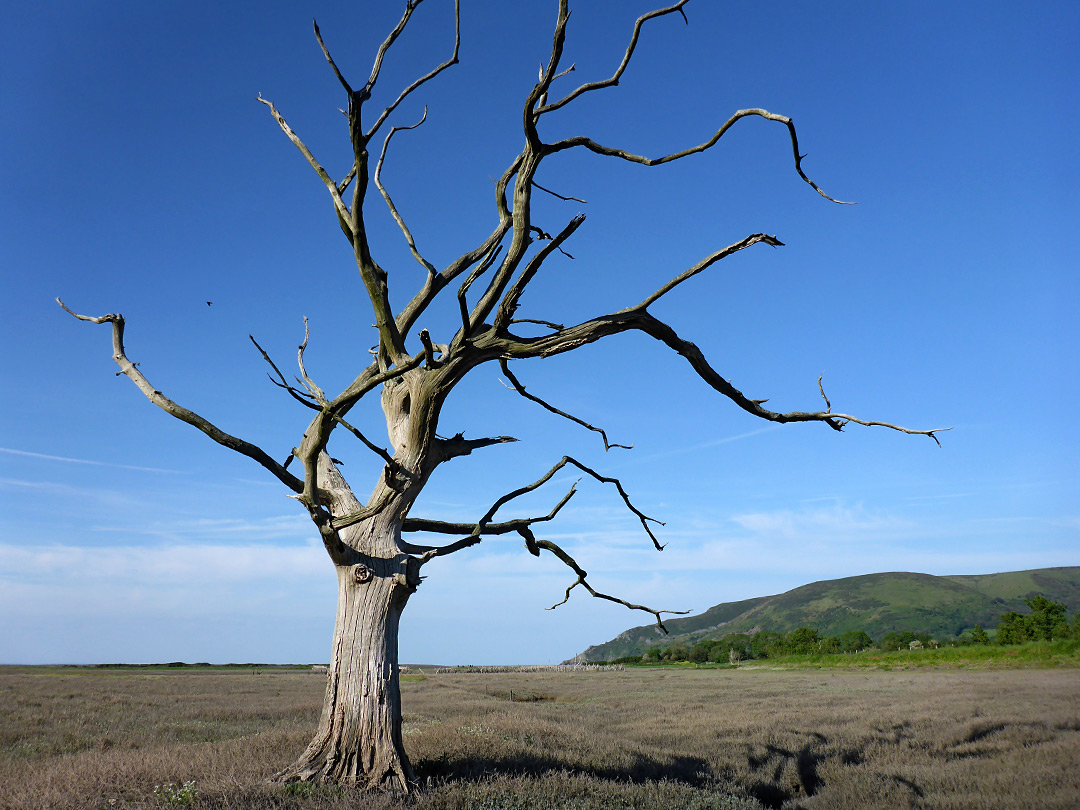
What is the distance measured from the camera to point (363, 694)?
21.4ft

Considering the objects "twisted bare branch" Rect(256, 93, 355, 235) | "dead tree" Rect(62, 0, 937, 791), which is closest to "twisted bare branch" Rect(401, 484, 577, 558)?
"dead tree" Rect(62, 0, 937, 791)

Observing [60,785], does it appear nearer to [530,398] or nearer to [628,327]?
[530,398]

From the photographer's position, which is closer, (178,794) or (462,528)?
(178,794)

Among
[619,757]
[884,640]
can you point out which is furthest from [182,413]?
[884,640]

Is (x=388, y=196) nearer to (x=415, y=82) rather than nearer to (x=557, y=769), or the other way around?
(x=415, y=82)

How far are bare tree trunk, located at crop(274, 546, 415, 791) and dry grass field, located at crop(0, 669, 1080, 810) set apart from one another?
37 centimetres

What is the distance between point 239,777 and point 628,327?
644cm

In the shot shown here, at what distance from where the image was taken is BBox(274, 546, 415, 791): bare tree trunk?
6.35 metres

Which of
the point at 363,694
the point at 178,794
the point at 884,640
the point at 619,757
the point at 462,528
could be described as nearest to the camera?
the point at 178,794

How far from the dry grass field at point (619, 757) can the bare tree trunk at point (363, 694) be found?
1.22 feet

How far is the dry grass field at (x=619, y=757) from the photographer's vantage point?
6539mm

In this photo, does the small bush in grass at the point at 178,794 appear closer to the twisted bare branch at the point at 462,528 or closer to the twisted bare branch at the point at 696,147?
the twisted bare branch at the point at 462,528

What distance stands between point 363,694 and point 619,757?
5.59m

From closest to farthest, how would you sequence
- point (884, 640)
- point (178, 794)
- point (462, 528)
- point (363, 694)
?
point (178, 794), point (363, 694), point (462, 528), point (884, 640)
